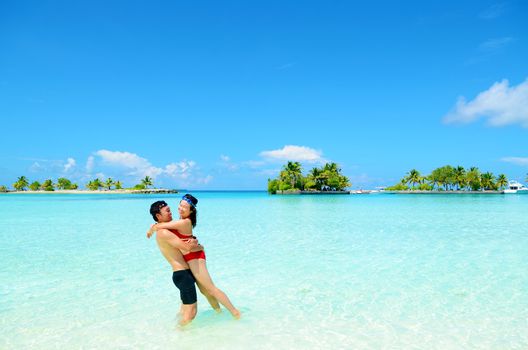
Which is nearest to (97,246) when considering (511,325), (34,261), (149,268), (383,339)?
(34,261)

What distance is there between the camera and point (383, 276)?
8.60 m

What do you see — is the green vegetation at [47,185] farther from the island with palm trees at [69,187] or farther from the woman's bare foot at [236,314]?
the woman's bare foot at [236,314]

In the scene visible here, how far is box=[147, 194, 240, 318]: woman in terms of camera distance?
4867mm

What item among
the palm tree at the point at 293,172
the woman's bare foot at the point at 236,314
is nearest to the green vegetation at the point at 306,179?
the palm tree at the point at 293,172

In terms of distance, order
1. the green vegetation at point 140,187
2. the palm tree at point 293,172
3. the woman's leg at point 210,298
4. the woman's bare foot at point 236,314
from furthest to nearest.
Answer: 1. the green vegetation at point 140,187
2. the palm tree at point 293,172
3. the woman's bare foot at point 236,314
4. the woman's leg at point 210,298

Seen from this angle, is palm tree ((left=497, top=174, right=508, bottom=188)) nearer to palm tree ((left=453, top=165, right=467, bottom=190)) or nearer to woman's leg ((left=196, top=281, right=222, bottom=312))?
palm tree ((left=453, top=165, right=467, bottom=190))

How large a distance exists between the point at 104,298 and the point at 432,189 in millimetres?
133365

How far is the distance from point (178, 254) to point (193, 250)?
0.73ft

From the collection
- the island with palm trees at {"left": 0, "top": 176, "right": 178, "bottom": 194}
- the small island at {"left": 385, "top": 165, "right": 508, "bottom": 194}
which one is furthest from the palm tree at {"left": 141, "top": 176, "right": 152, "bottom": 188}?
the small island at {"left": 385, "top": 165, "right": 508, "bottom": 194}

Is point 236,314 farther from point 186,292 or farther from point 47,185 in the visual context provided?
point 47,185

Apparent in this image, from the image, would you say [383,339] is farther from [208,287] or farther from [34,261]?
[34,261]

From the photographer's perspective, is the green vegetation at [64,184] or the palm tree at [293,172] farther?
the green vegetation at [64,184]

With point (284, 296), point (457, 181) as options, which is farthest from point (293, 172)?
point (284, 296)

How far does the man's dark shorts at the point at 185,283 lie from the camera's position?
16.9 ft
